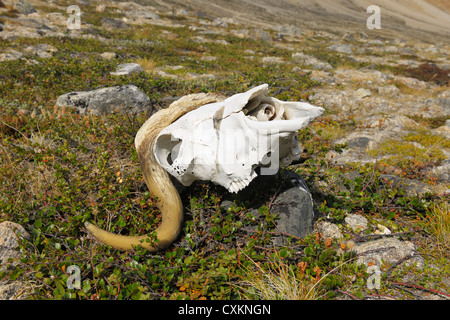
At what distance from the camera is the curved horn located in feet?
9.73

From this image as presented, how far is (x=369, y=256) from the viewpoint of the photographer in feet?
10.1

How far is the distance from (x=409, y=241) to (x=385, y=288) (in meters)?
1.17

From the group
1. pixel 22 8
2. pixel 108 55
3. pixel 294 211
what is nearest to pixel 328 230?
pixel 294 211

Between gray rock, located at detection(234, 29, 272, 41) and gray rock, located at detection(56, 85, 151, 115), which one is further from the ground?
gray rock, located at detection(234, 29, 272, 41)

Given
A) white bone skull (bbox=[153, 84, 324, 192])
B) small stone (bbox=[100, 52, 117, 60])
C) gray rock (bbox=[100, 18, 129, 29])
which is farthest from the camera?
gray rock (bbox=[100, 18, 129, 29])

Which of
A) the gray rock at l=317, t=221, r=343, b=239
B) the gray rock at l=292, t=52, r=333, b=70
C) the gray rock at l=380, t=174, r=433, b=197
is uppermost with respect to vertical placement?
the gray rock at l=292, t=52, r=333, b=70

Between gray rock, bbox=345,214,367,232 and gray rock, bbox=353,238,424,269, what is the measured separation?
1.58ft

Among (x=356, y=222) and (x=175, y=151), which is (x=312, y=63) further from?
(x=175, y=151)

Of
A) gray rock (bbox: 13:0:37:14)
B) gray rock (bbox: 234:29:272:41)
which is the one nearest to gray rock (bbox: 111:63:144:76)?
gray rock (bbox: 234:29:272:41)

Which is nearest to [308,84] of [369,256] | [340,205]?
[340,205]

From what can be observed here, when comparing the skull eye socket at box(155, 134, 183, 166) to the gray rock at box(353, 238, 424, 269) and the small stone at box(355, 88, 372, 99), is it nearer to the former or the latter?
the gray rock at box(353, 238, 424, 269)

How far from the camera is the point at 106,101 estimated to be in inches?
265
